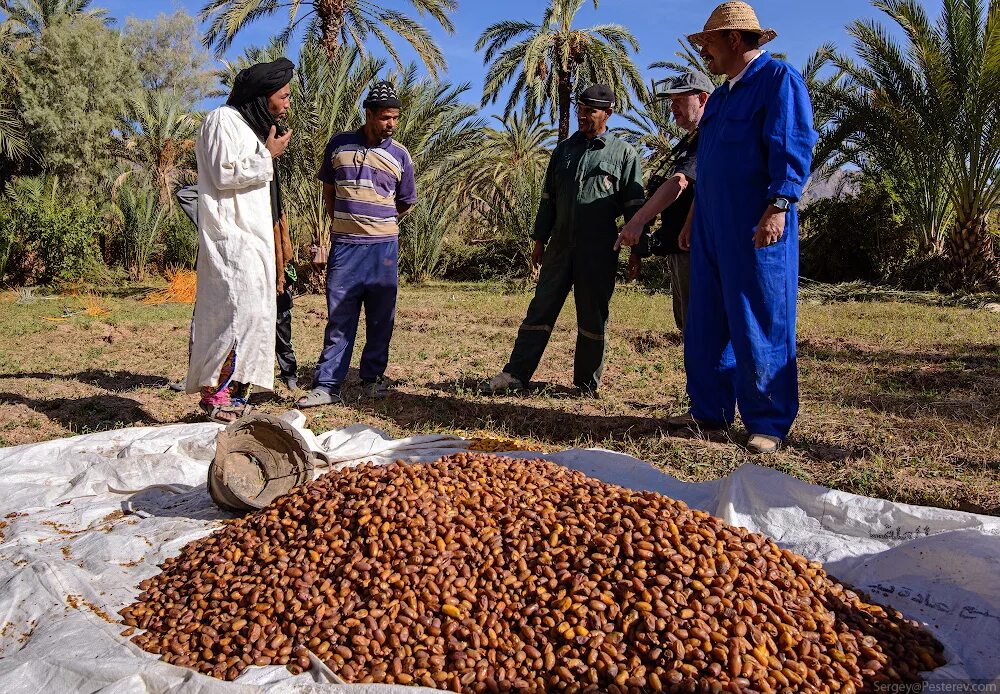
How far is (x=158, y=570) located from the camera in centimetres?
241

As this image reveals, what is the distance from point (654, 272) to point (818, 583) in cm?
1283

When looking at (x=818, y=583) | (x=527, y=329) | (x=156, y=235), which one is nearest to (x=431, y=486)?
(x=818, y=583)

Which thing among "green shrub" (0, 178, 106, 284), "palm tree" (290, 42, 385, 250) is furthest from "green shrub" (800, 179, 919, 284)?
"green shrub" (0, 178, 106, 284)

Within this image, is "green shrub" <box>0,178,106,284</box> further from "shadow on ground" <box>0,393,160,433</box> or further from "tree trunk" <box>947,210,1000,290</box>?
"tree trunk" <box>947,210,1000,290</box>

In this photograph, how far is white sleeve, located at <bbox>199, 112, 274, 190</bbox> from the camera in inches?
145

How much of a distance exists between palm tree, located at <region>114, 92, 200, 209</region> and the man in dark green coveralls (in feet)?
48.6

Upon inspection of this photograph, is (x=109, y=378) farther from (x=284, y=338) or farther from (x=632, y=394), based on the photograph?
(x=632, y=394)

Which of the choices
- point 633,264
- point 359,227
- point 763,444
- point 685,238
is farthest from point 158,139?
point 763,444

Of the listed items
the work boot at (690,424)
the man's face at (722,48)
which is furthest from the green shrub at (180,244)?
the man's face at (722,48)

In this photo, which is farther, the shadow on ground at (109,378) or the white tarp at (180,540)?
the shadow on ground at (109,378)

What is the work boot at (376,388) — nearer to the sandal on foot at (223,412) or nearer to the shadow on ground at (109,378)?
the sandal on foot at (223,412)

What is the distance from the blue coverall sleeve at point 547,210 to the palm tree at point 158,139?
14.7 meters

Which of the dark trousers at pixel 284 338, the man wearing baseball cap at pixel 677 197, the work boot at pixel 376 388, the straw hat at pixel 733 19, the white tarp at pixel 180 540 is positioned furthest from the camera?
the dark trousers at pixel 284 338

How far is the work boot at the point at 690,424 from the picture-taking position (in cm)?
370
